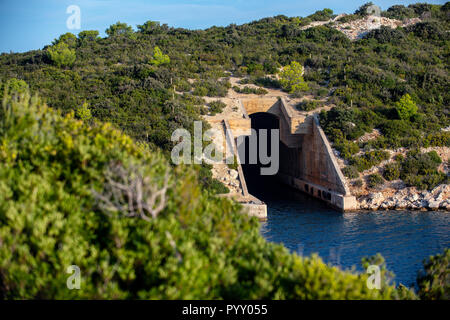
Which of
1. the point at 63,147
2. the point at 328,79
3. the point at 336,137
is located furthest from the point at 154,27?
the point at 63,147

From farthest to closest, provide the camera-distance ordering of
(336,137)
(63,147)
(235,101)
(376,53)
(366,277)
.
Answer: (376,53) → (235,101) → (336,137) → (63,147) → (366,277)

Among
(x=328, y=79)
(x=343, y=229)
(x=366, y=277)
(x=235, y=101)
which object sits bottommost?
(x=343, y=229)

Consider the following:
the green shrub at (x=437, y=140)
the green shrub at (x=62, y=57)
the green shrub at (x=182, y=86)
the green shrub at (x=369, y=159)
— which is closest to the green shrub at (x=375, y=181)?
the green shrub at (x=369, y=159)

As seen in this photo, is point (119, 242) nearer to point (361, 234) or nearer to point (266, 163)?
point (361, 234)

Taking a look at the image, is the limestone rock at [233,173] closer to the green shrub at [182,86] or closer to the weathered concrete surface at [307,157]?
the weathered concrete surface at [307,157]

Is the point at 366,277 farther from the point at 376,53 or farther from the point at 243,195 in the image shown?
the point at 376,53

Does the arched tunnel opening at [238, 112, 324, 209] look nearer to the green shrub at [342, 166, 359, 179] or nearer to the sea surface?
the green shrub at [342, 166, 359, 179]

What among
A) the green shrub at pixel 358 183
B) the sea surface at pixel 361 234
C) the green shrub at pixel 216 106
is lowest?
the sea surface at pixel 361 234
